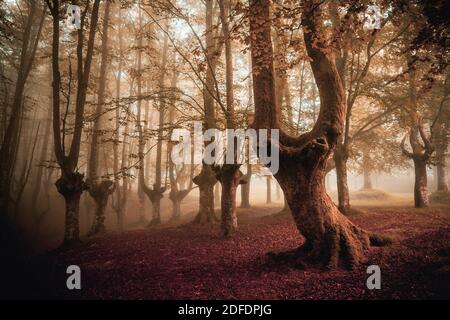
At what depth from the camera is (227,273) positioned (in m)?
6.77

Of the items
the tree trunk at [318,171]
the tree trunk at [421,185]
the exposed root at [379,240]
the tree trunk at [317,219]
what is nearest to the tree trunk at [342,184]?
the tree trunk at [421,185]

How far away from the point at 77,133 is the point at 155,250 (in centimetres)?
559

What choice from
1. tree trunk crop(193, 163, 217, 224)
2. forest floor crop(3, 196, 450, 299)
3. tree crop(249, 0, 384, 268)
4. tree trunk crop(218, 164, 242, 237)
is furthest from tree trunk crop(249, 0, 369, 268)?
tree trunk crop(193, 163, 217, 224)

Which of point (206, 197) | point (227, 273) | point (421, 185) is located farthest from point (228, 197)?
point (421, 185)

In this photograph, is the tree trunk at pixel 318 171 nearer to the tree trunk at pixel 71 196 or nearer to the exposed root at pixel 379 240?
the exposed root at pixel 379 240

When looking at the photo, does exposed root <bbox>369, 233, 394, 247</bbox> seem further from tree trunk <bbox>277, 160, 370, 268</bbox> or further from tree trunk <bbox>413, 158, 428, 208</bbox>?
tree trunk <bbox>413, 158, 428, 208</bbox>

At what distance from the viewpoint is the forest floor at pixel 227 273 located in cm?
530

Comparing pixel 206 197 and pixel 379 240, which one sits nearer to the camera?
pixel 379 240

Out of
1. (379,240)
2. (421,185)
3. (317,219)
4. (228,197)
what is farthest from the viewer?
(421,185)

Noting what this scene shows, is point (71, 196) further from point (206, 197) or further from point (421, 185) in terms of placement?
point (421, 185)

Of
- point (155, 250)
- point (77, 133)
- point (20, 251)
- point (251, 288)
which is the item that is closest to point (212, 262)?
point (251, 288)

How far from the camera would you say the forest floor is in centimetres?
530
